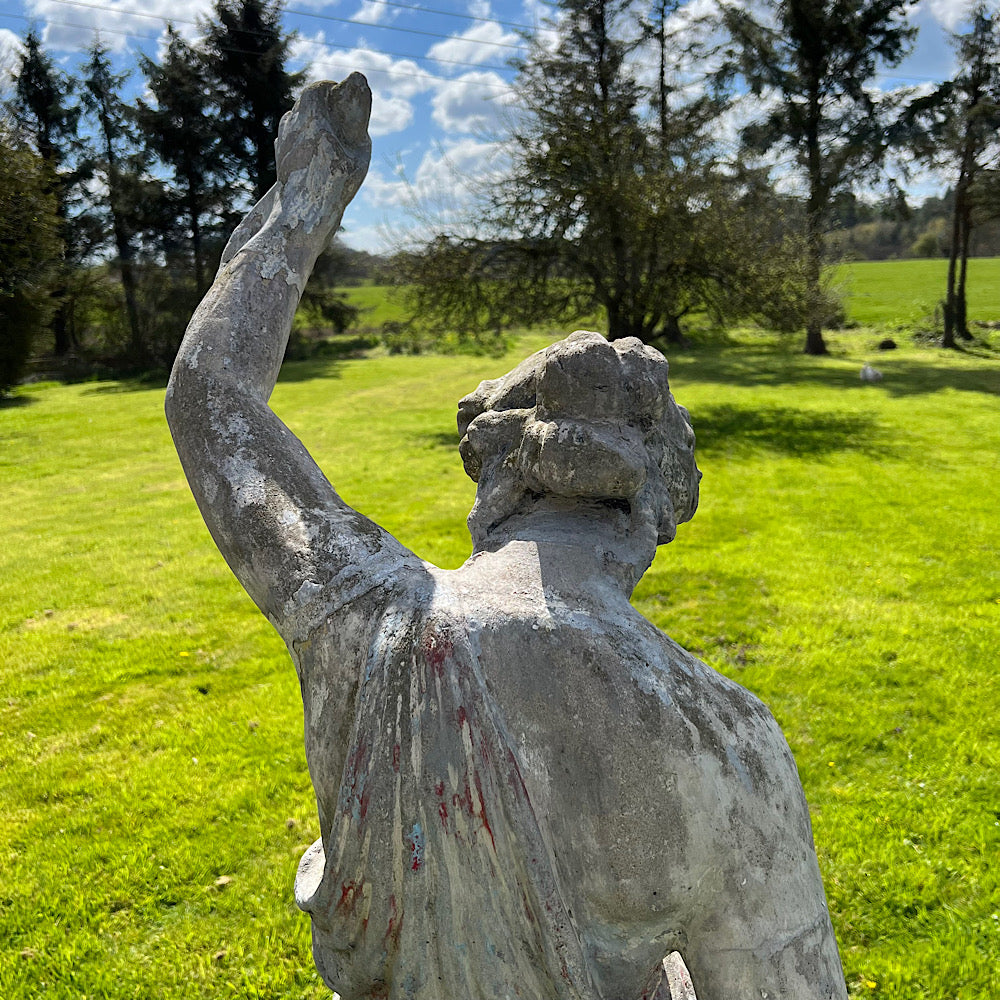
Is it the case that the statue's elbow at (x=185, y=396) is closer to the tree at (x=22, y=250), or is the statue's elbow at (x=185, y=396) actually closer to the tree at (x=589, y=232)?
the tree at (x=589, y=232)

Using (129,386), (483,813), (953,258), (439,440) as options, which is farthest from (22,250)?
(953,258)

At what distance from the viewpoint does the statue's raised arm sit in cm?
142

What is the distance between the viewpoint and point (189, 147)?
93.2 feet

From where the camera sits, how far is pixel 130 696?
6031mm

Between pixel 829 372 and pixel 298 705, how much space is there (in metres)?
19.3

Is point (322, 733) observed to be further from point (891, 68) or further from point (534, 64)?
point (891, 68)

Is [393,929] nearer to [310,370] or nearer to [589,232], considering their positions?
[589,232]

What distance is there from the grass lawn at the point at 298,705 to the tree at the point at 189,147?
18.6m

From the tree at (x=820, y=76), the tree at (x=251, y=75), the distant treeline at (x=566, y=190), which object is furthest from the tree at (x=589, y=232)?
the tree at (x=251, y=75)

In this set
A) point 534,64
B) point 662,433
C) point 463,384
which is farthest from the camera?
point 463,384

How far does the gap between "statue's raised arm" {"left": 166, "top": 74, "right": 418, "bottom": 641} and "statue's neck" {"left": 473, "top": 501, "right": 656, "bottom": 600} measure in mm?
183

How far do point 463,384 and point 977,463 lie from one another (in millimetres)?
12559

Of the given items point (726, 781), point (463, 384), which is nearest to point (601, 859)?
point (726, 781)

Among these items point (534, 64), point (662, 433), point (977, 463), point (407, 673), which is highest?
point (534, 64)
